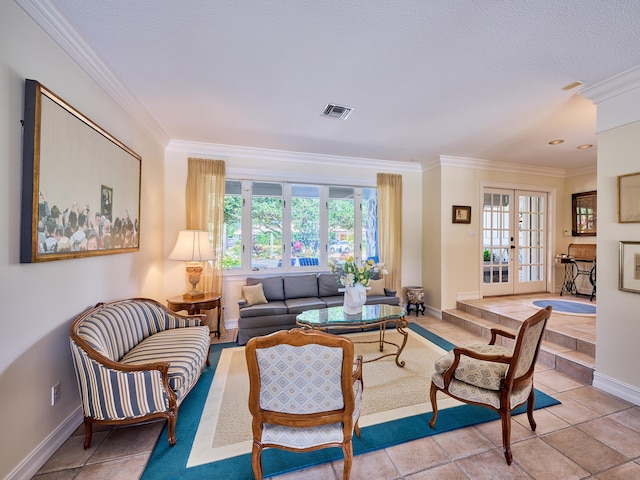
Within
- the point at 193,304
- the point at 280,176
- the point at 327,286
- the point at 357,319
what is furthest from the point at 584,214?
the point at 193,304

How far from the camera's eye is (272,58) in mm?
2033

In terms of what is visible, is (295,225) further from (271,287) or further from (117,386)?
(117,386)

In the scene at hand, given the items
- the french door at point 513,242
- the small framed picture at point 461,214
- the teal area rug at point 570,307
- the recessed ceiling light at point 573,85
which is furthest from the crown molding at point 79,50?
the teal area rug at point 570,307

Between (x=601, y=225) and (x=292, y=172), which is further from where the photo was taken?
(x=292, y=172)

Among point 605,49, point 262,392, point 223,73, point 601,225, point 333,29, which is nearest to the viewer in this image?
point 262,392

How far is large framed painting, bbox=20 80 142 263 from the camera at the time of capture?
1.54 m

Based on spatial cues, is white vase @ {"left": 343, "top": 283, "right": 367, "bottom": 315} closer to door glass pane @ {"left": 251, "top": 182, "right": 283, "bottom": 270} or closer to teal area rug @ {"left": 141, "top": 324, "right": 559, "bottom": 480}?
teal area rug @ {"left": 141, "top": 324, "right": 559, "bottom": 480}

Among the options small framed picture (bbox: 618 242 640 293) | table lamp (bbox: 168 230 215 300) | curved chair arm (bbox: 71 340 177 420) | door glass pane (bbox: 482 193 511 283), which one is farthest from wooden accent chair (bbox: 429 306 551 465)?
door glass pane (bbox: 482 193 511 283)

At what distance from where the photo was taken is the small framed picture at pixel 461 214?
4.59m

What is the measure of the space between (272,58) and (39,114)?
1506 millimetres

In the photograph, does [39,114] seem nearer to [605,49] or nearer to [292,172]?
[292,172]

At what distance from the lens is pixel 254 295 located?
3707 millimetres

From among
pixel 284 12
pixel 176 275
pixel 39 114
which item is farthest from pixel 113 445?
pixel 284 12

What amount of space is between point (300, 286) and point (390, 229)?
190cm
